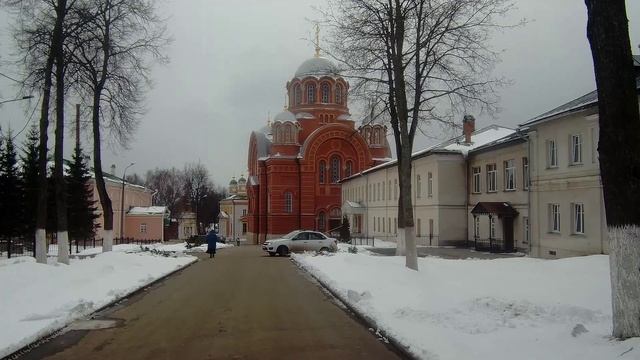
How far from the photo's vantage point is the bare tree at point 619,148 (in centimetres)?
702

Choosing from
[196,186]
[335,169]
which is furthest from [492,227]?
[196,186]

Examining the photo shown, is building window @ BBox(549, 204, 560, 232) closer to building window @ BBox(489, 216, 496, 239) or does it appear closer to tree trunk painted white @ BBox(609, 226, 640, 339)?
building window @ BBox(489, 216, 496, 239)

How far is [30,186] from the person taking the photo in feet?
118

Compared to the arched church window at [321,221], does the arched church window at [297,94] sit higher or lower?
higher

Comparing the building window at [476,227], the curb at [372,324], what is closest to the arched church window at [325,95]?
the building window at [476,227]

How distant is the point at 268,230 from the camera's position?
65.2m

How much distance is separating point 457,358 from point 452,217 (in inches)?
1255

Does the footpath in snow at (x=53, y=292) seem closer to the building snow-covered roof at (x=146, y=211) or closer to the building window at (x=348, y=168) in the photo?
the building window at (x=348, y=168)

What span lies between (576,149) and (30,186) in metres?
29.7

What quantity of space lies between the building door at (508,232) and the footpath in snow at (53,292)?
752 inches

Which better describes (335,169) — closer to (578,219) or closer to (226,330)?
(578,219)

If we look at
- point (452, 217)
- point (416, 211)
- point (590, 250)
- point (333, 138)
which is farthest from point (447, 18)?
point (333, 138)

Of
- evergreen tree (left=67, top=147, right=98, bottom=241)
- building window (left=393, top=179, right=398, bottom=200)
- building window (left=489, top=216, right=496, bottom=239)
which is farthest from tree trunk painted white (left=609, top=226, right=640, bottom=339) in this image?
evergreen tree (left=67, top=147, right=98, bottom=241)

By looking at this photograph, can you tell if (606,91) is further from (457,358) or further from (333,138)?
(333,138)
